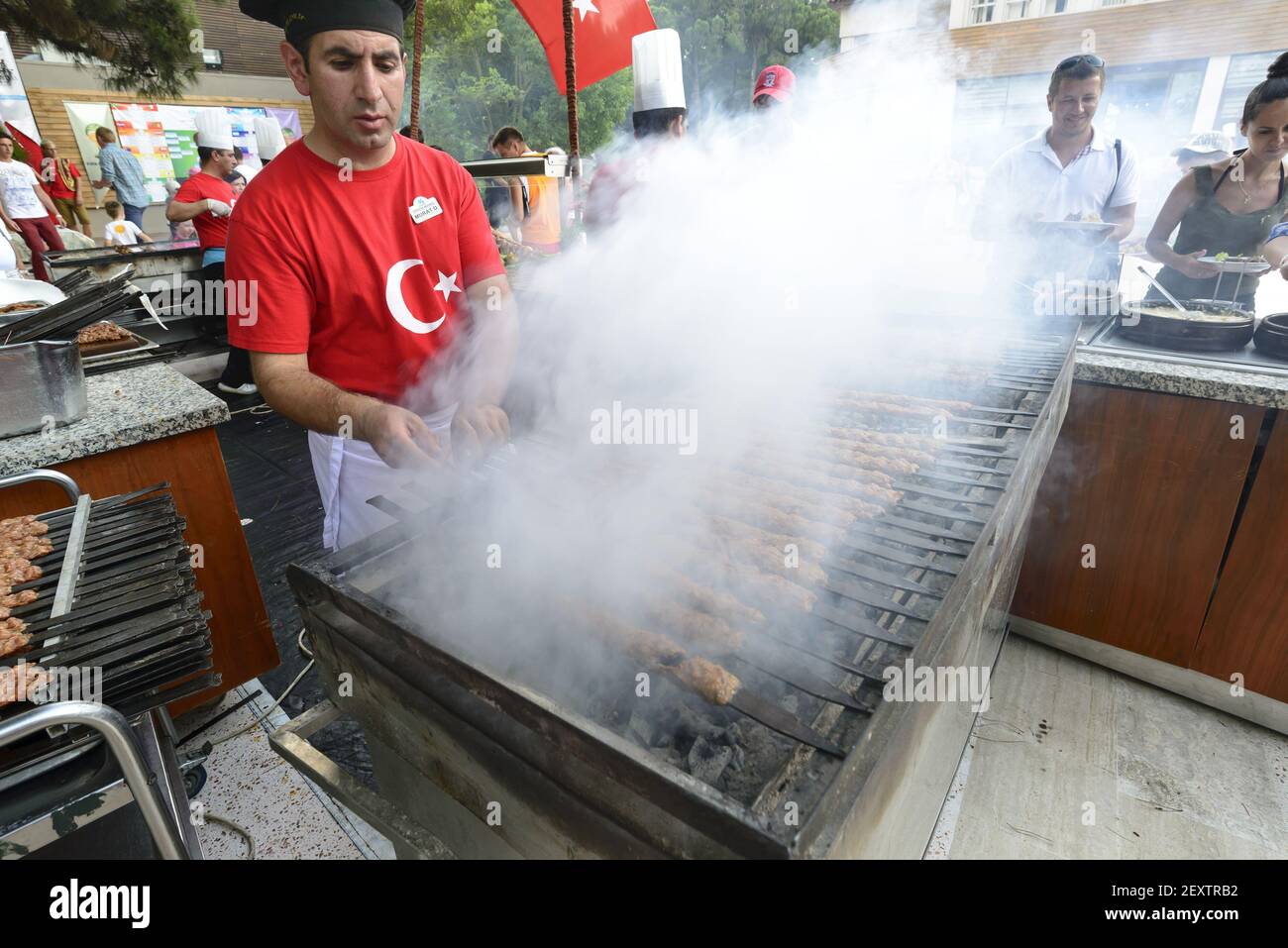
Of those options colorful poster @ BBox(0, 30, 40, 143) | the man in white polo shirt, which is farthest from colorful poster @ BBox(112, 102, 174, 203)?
the man in white polo shirt

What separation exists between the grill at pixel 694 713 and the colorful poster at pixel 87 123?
20.3m

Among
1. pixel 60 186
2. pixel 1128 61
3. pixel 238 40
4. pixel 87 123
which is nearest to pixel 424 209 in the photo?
pixel 60 186

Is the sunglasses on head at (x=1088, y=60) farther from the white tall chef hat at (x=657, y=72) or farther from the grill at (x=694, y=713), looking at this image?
the grill at (x=694, y=713)

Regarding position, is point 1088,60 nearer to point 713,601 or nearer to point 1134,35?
point 713,601

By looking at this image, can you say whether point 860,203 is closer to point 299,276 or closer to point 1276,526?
point 1276,526

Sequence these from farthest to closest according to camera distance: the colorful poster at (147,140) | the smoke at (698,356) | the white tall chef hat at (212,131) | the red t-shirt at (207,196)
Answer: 1. the colorful poster at (147,140)
2. the red t-shirt at (207,196)
3. the white tall chef hat at (212,131)
4. the smoke at (698,356)


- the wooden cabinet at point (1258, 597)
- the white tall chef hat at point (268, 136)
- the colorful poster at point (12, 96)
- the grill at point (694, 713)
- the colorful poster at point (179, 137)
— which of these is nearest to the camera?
the grill at point (694, 713)

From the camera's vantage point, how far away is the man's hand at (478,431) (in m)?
2.09

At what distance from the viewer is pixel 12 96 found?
1349 cm

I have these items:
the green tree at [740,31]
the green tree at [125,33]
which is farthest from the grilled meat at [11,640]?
the green tree at [125,33]

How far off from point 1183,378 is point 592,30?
434cm

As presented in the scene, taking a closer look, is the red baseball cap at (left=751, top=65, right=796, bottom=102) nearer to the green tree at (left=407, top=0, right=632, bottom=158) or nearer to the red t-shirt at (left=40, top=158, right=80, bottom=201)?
the green tree at (left=407, top=0, right=632, bottom=158)
